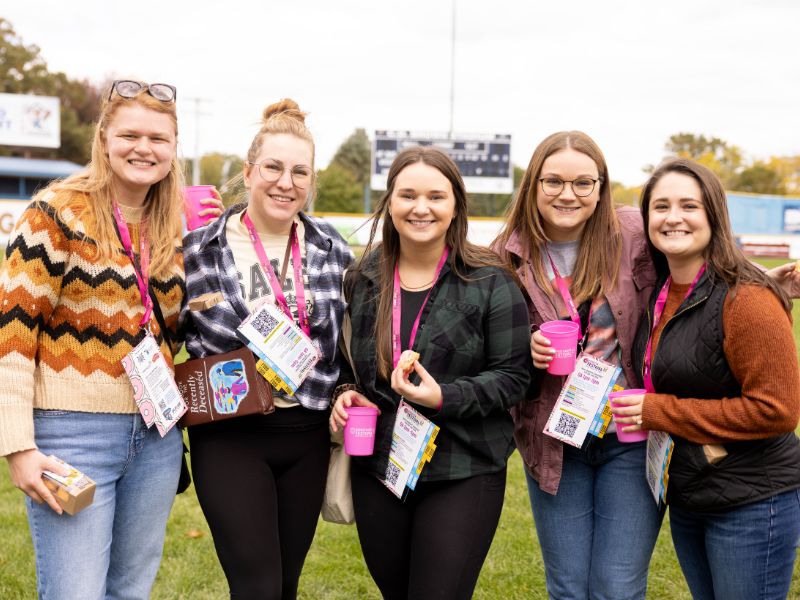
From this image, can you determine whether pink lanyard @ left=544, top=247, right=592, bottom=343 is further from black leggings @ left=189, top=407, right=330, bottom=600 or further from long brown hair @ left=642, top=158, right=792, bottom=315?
black leggings @ left=189, top=407, right=330, bottom=600

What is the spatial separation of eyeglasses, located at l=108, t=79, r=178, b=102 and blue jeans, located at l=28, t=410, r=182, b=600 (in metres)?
1.12

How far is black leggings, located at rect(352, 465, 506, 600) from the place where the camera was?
2.65 m

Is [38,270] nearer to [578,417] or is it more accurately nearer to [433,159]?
[433,159]

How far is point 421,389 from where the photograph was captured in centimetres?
259

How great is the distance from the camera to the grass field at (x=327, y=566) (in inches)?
153

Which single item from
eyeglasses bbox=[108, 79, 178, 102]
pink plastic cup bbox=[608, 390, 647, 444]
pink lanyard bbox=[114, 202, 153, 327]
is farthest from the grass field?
eyeglasses bbox=[108, 79, 178, 102]

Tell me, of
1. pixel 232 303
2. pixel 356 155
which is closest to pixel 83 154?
pixel 356 155

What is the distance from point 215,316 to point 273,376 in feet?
1.04

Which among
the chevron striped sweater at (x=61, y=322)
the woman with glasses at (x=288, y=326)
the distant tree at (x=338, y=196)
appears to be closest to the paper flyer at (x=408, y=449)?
the woman with glasses at (x=288, y=326)

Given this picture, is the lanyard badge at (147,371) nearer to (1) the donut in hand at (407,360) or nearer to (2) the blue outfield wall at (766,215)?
(1) the donut in hand at (407,360)

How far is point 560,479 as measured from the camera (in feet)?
9.56

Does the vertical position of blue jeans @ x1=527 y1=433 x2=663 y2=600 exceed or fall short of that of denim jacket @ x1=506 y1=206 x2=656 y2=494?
it falls short

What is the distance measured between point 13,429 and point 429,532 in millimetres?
1419

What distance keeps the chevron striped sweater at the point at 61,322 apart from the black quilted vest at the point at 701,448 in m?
1.88
